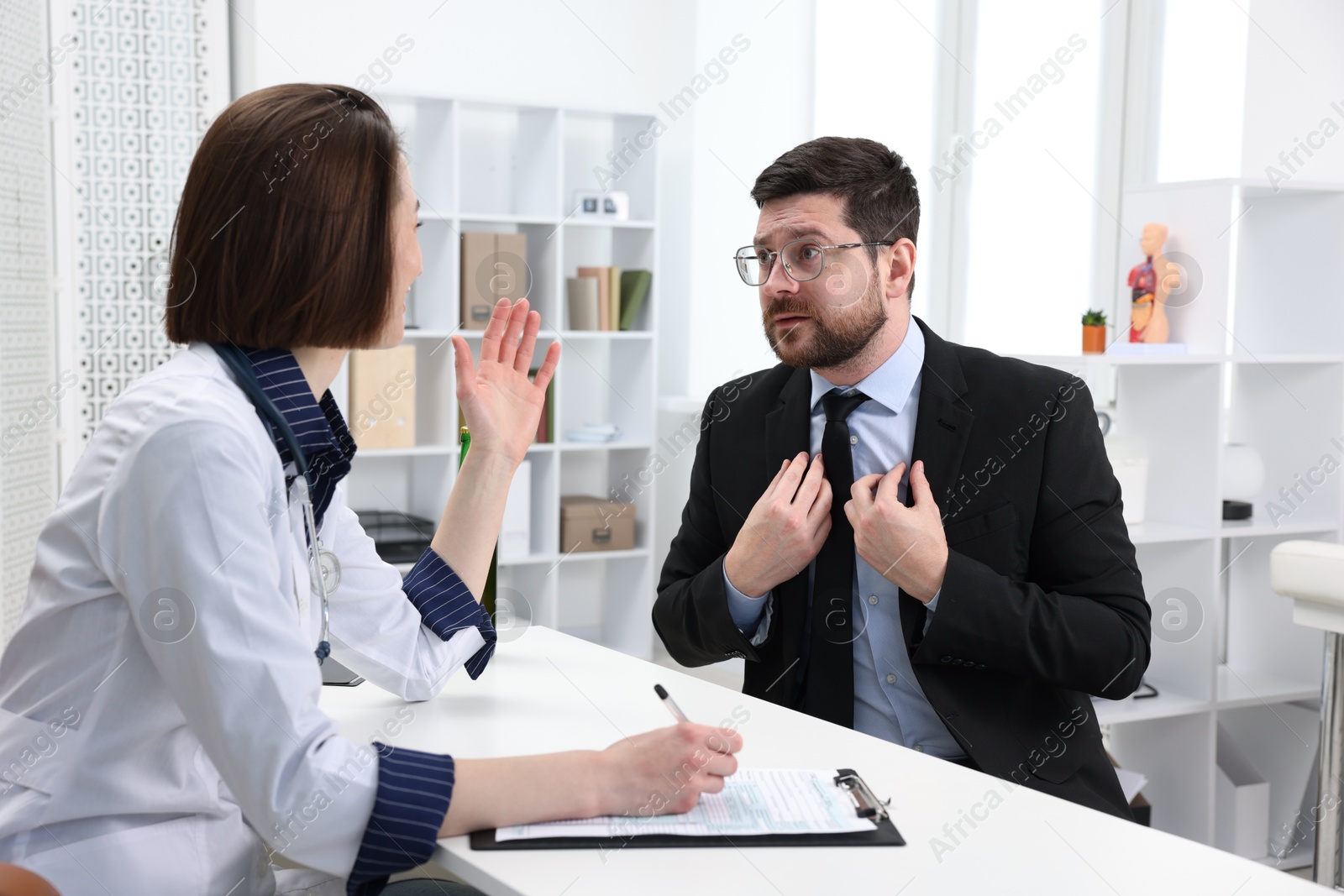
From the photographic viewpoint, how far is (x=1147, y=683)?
3131mm

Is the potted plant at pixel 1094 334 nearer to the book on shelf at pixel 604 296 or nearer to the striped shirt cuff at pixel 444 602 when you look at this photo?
the book on shelf at pixel 604 296

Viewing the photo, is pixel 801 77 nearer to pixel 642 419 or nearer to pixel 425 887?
pixel 642 419

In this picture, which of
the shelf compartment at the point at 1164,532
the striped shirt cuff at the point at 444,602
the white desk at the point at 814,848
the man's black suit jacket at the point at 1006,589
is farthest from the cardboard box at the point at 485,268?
the white desk at the point at 814,848

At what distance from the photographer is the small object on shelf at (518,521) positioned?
4.60 meters

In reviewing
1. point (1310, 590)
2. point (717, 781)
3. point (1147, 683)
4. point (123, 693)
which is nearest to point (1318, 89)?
point (1147, 683)

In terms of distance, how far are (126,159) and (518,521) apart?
1.93 metres

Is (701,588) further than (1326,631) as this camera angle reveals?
No

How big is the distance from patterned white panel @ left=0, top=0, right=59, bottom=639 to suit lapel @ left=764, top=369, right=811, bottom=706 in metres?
2.47

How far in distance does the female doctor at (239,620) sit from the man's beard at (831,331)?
0.80 m

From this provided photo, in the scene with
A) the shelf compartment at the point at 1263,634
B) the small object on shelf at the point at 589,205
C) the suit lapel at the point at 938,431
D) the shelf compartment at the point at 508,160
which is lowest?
the shelf compartment at the point at 1263,634

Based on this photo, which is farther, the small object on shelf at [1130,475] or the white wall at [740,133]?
the white wall at [740,133]

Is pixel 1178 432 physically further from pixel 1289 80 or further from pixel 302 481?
pixel 302 481

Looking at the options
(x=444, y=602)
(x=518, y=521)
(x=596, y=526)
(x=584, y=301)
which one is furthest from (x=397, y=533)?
(x=444, y=602)

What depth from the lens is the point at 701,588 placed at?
190cm
